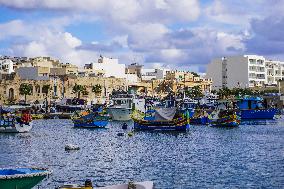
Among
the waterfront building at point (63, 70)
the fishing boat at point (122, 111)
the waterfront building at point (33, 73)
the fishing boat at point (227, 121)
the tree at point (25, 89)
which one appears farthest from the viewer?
the waterfront building at point (63, 70)

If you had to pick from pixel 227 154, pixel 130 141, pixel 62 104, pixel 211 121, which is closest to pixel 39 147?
pixel 130 141

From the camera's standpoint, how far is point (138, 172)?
41.3 metres

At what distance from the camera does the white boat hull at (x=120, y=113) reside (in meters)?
126

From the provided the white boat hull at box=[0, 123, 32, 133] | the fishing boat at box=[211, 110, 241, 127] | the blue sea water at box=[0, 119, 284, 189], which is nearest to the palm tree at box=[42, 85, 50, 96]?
the fishing boat at box=[211, 110, 241, 127]

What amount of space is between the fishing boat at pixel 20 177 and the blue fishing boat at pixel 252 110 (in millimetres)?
97170

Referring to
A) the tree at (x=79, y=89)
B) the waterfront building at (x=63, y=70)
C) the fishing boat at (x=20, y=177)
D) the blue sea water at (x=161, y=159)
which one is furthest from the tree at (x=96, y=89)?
the fishing boat at (x=20, y=177)

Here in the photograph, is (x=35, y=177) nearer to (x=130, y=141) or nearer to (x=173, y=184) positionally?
(x=173, y=184)

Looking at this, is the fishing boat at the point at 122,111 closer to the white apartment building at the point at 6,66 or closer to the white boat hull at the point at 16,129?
the white boat hull at the point at 16,129

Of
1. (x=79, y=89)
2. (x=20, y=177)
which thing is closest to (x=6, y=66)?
(x=79, y=89)

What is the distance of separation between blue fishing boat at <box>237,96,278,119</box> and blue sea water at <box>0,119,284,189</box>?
4652 centimetres

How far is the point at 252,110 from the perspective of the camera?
4811 inches

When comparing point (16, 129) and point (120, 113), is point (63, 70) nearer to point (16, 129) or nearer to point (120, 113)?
point (120, 113)

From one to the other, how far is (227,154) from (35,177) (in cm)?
2826

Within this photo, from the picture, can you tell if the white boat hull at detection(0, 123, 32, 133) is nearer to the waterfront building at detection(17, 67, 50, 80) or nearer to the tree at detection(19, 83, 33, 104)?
the tree at detection(19, 83, 33, 104)
